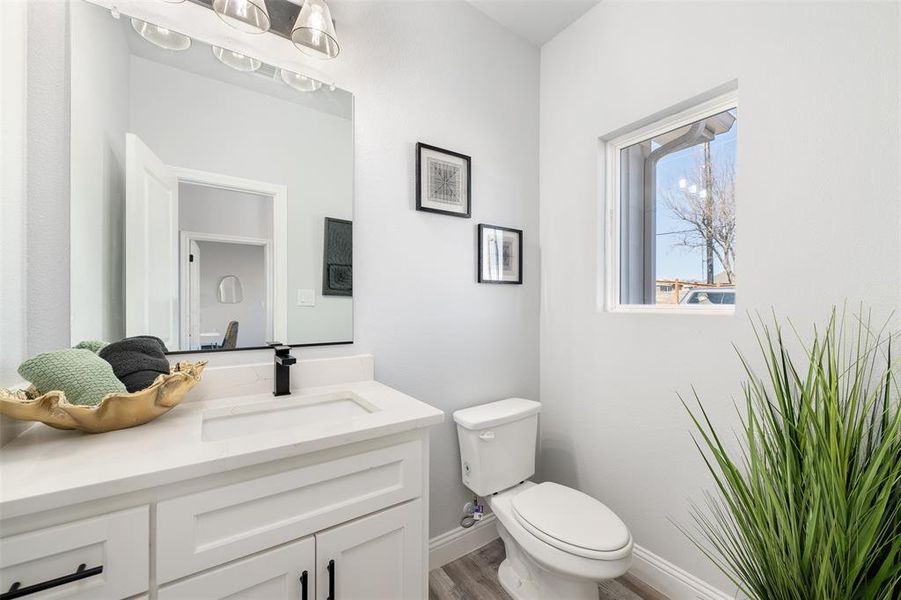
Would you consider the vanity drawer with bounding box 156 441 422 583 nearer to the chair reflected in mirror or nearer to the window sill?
the chair reflected in mirror

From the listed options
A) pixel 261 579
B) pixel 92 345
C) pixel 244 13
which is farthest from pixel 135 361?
pixel 244 13

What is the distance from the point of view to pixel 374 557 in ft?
3.27

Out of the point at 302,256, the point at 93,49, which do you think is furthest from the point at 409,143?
the point at 93,49

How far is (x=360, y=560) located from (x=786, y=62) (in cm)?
197

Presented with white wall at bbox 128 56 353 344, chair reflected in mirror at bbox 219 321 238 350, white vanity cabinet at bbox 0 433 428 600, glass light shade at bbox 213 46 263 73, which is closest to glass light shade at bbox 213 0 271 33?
glass light shade at bbox 213 46 263 73

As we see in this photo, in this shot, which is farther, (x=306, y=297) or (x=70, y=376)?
(x=306, y=297)

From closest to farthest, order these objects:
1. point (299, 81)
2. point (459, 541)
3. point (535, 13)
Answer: point (299, 81) < point (459, 541) < point (535, 13)

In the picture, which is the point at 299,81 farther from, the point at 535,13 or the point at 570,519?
the point at 570,519

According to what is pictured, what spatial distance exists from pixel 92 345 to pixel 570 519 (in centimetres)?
157

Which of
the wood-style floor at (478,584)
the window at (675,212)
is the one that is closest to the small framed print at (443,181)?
the window at (675,212)

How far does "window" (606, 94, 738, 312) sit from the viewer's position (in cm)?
146

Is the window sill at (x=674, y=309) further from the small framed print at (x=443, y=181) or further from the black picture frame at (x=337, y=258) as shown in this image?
the black picture frame at (x=337, y=258)

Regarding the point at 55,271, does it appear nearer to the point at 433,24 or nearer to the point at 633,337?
the point at 433,24

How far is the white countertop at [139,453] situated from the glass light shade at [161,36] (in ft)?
3.67
